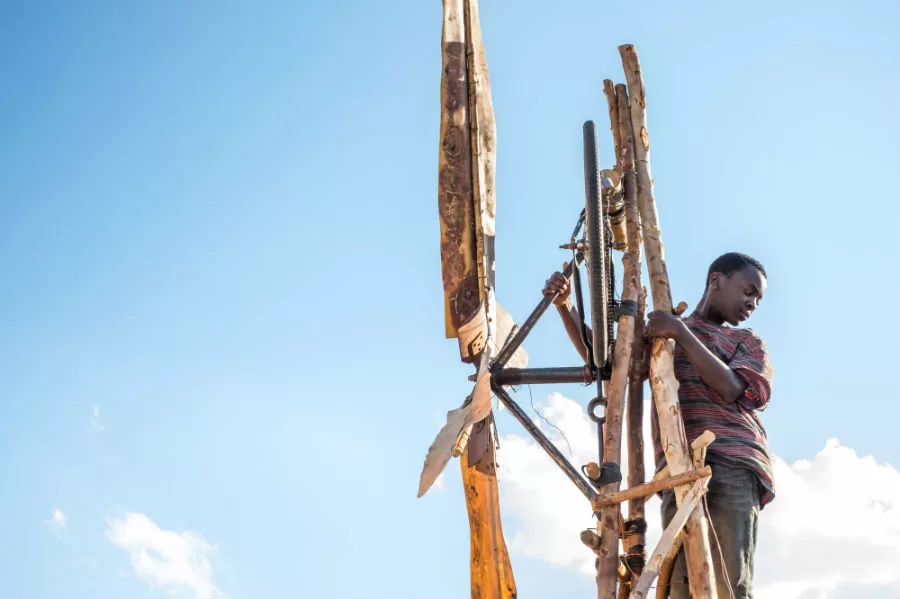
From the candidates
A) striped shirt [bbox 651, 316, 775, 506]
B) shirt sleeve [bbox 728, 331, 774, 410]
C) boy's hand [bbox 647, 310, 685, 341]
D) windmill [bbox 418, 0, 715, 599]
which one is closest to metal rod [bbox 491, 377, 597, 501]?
windmill [bbox 418, 0, 715, 599]

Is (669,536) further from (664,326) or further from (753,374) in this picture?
(664,326)

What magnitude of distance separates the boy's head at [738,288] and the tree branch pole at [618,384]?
502 millimetres

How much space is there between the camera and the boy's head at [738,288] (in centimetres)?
555

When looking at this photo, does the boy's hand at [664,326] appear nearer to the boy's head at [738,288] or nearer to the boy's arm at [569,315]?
the boy's head at [738,288]

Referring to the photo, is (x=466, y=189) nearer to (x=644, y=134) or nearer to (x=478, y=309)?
(x=478, y=309)

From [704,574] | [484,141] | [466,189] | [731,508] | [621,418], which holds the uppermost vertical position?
[484,141]

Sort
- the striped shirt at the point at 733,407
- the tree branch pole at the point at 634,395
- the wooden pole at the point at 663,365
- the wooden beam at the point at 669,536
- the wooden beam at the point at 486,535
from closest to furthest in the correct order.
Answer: the wooden beam at the point at 669,536
the wooden pole at the point at 663,365
the striped shirt at the point at 733,407
the wooden beam at the point at 486,535
the tree branch pole at the point at 634,395

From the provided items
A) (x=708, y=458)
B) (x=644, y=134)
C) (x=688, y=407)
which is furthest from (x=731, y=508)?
(x=644, y=134)

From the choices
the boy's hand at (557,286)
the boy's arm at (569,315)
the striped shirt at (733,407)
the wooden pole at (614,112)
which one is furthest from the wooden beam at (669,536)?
the wooden pole at (614,112)

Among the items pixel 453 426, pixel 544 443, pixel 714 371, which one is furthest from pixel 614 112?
pixel 453 426

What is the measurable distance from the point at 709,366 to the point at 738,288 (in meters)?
0.74

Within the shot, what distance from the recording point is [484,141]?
603cm

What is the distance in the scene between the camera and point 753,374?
5.09 m

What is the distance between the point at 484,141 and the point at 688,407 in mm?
2077
